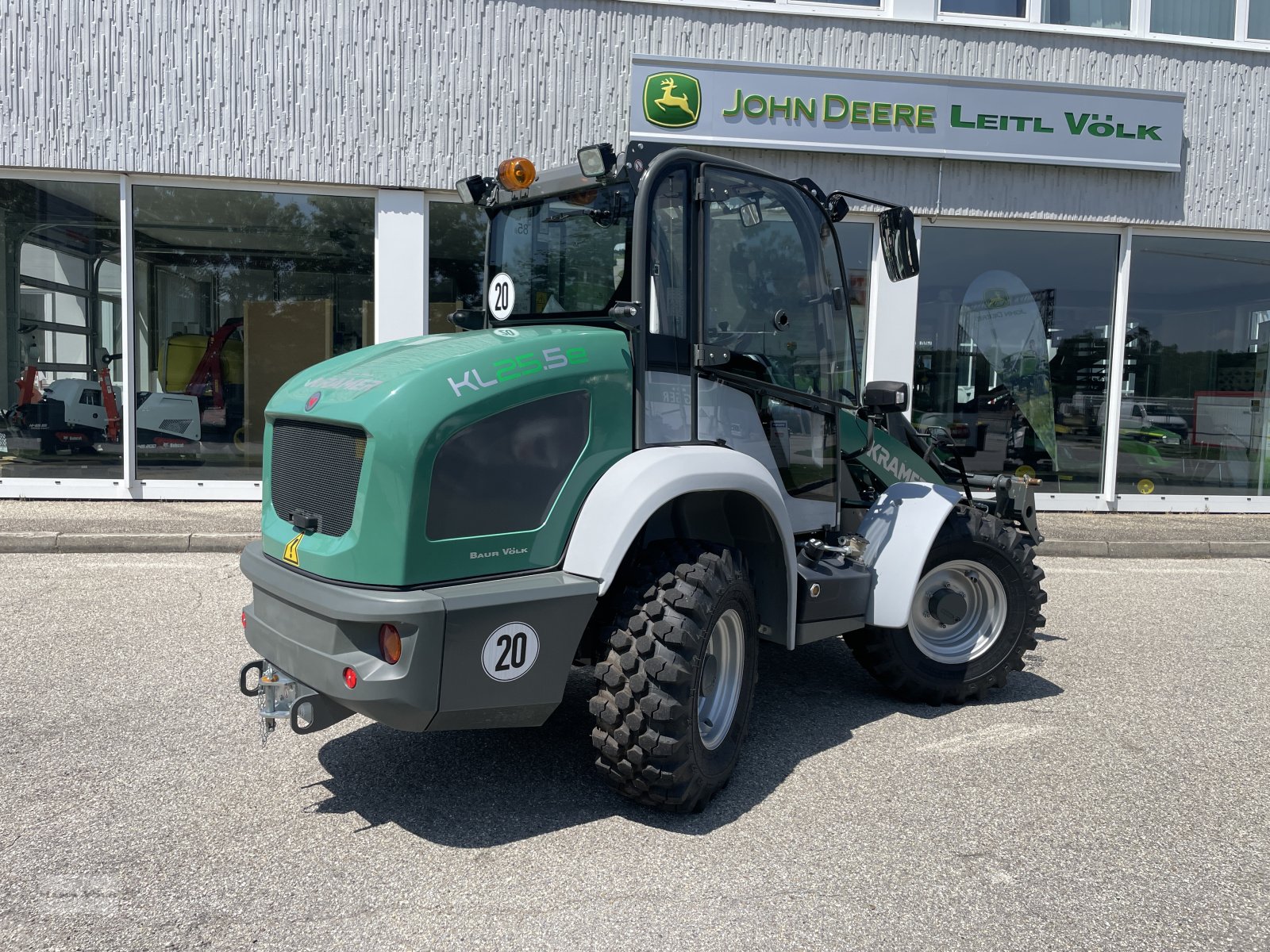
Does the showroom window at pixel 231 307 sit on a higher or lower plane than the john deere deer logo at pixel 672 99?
lower

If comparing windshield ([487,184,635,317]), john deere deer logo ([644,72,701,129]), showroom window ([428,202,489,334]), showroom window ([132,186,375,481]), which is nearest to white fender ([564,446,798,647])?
windshield ([487,184,635,317])

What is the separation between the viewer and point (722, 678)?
3906mm

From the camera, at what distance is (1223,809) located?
147 inches

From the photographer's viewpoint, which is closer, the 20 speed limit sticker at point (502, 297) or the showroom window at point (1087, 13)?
the 20 speed limit sticker at point (502, 297)

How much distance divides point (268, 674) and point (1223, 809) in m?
3.66

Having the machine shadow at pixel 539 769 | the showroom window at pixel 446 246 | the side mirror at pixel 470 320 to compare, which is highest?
the showroom window at pixel 446 246

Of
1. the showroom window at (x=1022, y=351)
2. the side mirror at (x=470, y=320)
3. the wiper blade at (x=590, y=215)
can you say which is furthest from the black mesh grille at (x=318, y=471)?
the showroom window at (x=1022, y=351)

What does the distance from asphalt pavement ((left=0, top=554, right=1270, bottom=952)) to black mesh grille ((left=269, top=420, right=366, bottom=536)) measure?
111 cm

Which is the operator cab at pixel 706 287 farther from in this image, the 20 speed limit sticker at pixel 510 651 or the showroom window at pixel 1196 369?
the showroom window at pixel 1196 369

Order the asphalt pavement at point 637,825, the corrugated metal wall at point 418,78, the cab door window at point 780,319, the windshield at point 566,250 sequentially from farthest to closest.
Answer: the corrugated metal wall at point 418,78
the cab door window at point 780,319
the windshield at point 566,250
the asphalt pavement at point 637,825

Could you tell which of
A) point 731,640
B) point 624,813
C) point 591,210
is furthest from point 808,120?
point 624,813

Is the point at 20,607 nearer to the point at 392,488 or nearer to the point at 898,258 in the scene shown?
the point at 392,488

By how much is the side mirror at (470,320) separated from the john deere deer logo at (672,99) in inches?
256

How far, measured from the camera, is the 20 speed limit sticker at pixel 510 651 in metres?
3.19
